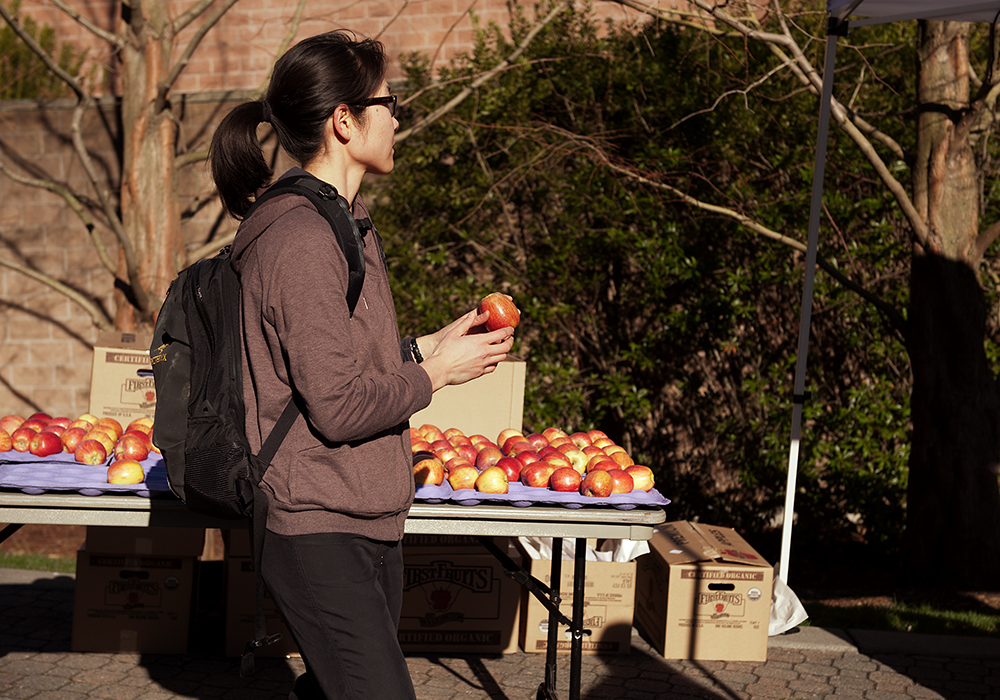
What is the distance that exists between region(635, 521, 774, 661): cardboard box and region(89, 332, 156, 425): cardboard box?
99.9 inches

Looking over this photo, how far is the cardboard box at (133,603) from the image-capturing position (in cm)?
405

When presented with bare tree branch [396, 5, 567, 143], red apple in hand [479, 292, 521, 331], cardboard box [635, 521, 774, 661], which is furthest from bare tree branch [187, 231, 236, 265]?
red apple in hand [479, 292, 521, 331]

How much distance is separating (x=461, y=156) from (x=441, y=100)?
16.5 inches

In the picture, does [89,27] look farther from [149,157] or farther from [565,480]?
[565,480]

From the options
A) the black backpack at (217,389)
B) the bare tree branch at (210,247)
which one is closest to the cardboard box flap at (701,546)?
the black backpack at (217,389)

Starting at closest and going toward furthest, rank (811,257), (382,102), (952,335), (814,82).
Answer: (382,102)
(811,257)
(814,82)
(952,335)

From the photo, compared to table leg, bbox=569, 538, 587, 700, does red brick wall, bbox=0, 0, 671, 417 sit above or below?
above

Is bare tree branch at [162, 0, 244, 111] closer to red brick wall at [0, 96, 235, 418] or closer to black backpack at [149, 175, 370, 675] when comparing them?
red brick wall at [0, 96, 235, 418]

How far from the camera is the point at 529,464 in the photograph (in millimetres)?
3188

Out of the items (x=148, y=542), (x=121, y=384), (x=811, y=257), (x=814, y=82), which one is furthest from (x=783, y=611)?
(x=121, y=384)

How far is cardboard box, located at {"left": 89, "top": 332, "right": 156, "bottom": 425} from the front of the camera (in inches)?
169

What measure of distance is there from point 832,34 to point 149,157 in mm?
4187

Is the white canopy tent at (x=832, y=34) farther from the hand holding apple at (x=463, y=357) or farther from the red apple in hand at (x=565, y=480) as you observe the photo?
the hand holding apple at (x=463, y=357)

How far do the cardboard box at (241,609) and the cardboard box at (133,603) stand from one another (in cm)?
22
